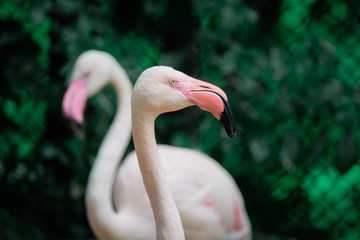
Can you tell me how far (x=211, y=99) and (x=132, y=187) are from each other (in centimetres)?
87

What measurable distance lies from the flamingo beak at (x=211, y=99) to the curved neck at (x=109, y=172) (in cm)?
81

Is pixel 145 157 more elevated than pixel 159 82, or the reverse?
pixel 159 82

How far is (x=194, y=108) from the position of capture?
97.5 inches

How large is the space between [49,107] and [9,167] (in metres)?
0.36

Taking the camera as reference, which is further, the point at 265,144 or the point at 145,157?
the point at 265,144

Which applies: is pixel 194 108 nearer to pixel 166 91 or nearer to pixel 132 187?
pixel 132 187

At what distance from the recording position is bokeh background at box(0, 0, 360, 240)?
2.29 meters

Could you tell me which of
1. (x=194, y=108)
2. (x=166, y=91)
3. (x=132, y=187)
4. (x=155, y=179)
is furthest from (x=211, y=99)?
(x=194, y=108)

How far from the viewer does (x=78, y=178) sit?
98.4 inches

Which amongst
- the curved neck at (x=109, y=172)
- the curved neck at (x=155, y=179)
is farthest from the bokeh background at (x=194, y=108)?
the curved neck at (x=155, y=179)

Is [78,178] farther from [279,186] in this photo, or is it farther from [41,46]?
[279,186]

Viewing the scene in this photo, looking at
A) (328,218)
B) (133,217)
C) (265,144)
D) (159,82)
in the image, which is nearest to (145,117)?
(159,82)

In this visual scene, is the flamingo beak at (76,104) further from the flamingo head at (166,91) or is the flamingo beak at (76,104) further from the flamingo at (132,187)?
the flamingo head at (166,91)

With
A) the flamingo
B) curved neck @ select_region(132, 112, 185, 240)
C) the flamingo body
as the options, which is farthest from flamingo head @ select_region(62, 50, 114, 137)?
curved neck @ select_region(132, 112, 185, 240)
